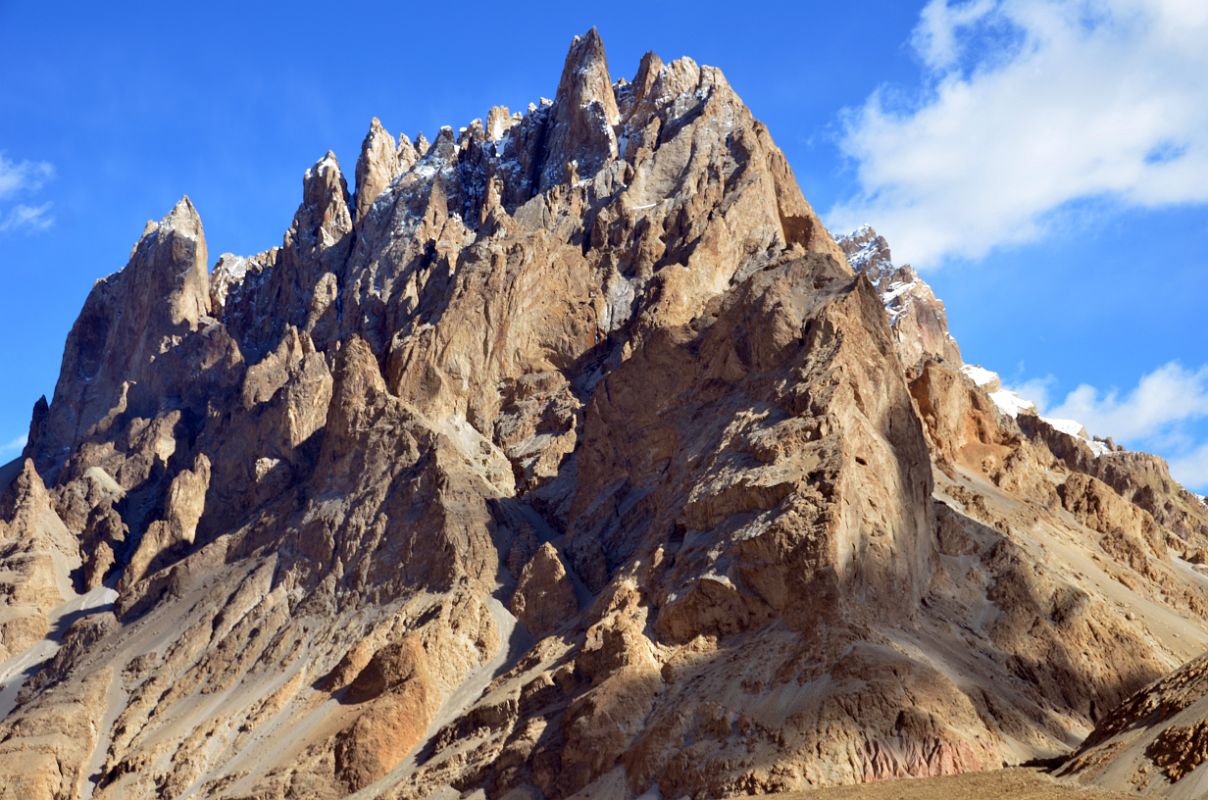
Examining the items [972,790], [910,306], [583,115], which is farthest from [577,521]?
[910,306]

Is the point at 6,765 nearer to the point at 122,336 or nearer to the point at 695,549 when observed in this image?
the point at 695,549

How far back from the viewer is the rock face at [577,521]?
79.1 meters

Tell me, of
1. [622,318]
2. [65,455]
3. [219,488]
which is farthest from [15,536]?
[622,318]

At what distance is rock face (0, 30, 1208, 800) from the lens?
259 feet

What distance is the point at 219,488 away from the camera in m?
139

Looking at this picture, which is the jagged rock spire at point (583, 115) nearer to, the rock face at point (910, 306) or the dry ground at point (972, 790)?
the rock face at point (910, 306)

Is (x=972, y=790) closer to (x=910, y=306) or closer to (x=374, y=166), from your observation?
(x=910, y=306)

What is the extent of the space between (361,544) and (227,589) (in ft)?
41.7

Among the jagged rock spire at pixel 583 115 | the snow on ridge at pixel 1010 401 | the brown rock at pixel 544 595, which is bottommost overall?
the brown rock at pixel 544 595

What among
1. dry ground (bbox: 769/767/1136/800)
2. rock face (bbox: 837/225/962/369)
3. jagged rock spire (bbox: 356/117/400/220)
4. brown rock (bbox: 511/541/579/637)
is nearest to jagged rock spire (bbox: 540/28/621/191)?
jagged rock spire (bbox: 356/117/400/220)

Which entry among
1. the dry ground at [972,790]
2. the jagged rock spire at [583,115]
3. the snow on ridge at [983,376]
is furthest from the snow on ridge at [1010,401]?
the dry ground at [972,790]

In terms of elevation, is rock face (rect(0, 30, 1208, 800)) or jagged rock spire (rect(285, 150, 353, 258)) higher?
jagged rock spire (rect(285, 150, 353, 258))

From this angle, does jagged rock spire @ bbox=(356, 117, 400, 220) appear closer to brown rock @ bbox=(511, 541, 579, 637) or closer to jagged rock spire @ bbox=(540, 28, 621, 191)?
jagged rock spire @ bbox=(540, 28, 621, 191)

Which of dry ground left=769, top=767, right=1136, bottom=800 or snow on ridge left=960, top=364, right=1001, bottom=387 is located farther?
snow on ridge left=960, top=364, right=1001, bottom=387
